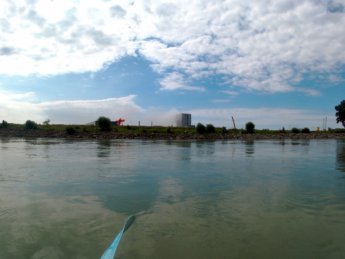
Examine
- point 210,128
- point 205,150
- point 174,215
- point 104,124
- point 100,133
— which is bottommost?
point 174,215

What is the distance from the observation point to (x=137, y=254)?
20.0 ft

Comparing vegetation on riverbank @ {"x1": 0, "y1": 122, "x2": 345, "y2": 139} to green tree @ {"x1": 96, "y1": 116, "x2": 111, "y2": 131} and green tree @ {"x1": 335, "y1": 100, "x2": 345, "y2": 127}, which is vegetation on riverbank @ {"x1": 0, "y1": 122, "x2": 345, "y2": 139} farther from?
green tree @ {"x1": 335, "y1": 100, "x2": 345, "y2": 127}

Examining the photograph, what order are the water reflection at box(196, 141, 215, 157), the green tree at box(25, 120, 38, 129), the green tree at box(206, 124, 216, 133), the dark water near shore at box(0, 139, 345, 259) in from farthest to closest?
the green tree at box(206, 124, 216, 133) → the green tree at box(25, 120, 38, 129) → the water reflection at box(196, 141, 215, 157) → the dark water near shore at box(0, 139, 345, 259)

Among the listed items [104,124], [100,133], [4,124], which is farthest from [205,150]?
[4,124]

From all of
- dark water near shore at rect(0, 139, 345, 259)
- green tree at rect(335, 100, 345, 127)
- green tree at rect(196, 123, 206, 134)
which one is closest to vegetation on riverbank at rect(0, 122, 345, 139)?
green tree at rect(196, 123, 206, 134)

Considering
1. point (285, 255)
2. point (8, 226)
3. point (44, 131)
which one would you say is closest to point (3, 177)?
point (8, 226)

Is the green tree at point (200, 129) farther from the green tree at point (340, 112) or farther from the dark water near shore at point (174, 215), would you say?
the dark water near shore at point (174, 215)

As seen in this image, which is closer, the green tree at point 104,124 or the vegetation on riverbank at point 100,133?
the vegetation on riverbank at point 100,133

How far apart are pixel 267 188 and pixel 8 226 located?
9.11 m

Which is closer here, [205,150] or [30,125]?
[205,150]

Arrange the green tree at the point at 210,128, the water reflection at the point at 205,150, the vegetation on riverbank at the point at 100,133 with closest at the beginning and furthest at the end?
the water reflection at the point at 205,150
the vegetation on riverbank at the point at 100,133
the green tree at the point at 210,128

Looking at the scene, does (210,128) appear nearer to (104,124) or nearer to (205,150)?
(104,124)

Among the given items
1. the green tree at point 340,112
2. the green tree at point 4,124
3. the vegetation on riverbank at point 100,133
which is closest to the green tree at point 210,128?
the vegetation on riverbank at point 100,133

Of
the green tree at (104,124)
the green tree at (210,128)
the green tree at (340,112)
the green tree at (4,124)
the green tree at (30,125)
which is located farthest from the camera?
the green tree at (340,112)
